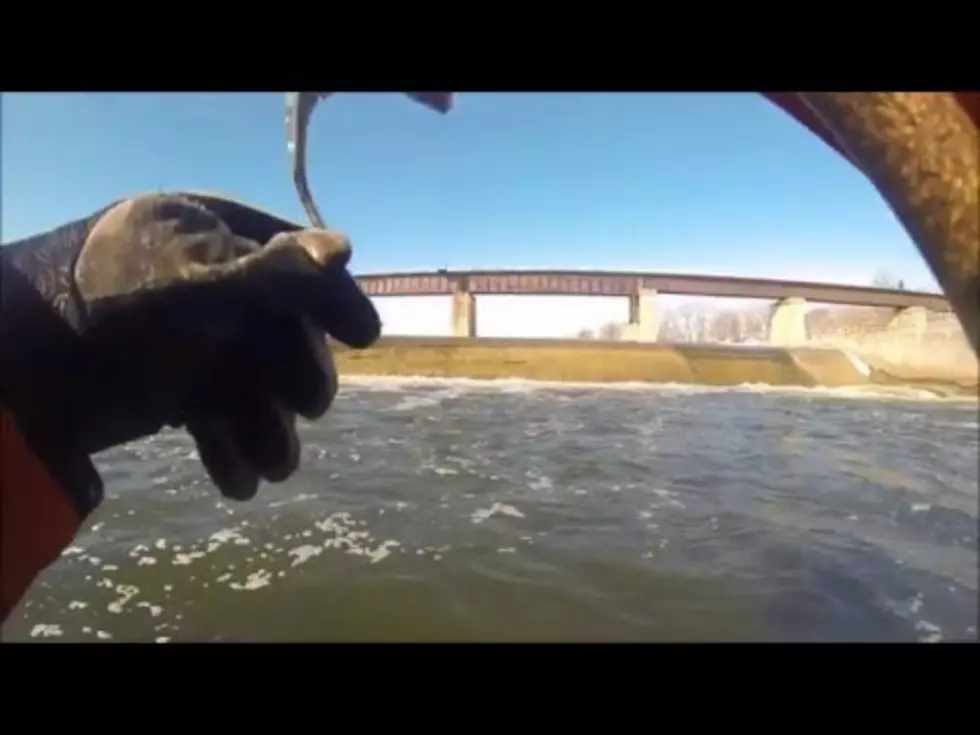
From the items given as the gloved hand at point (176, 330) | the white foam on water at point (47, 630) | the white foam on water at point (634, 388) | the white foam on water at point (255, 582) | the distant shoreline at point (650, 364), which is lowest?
the white foam on water at point (47, 630)

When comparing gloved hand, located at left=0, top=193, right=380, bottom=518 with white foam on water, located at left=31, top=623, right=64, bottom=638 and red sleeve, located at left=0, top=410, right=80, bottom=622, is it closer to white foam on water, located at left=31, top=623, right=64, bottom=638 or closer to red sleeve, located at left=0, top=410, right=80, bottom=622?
red sleeve, located at left=0, top=410, right=80, bottom=622

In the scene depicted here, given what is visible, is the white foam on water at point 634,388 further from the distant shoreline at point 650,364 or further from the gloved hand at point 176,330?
the gloved hand at point 176,330

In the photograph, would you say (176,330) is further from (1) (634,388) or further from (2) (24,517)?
(1) (634,388)

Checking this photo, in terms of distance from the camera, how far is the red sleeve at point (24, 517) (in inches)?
17.2

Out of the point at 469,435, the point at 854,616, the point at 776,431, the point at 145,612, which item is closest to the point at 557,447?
the point at 469,435

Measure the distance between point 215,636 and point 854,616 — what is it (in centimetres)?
149

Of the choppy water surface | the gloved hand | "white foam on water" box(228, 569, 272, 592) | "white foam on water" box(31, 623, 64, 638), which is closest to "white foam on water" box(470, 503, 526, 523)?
the choppy water surface

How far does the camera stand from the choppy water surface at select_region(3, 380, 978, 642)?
5.04 feet

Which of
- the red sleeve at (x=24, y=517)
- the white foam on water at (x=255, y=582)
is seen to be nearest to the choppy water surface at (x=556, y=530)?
the white foam on water at (x=255, y=582)

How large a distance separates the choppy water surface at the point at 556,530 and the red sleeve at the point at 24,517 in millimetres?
1046

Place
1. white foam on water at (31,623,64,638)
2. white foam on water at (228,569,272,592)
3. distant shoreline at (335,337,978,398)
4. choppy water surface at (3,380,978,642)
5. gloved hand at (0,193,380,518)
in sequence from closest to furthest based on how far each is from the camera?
gloved hand at (0,193,380,518) < white foam on water at (31,623,64,638) < choppy water surface at (3,380,978,642) < white foam on water at (228,569,272,592) < distant shoreline at (335,337,978,398)

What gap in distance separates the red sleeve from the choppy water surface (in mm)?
1046
